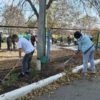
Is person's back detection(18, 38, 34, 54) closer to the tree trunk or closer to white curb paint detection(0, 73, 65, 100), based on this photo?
white curb paint detection(0, 73, 65, 100)

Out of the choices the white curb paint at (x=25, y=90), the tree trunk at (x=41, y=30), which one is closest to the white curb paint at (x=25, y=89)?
the white curb paint at (x=25, y=90)

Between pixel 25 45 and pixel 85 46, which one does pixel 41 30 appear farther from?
pixel 25 45

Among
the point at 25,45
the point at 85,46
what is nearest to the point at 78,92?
the point at 25,45

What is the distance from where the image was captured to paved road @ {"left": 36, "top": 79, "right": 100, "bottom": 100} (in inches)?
305

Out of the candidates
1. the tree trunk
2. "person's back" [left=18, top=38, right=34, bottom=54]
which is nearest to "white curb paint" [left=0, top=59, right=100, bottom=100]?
"person's back" [left=18, top=38, right=34, bottom=54]

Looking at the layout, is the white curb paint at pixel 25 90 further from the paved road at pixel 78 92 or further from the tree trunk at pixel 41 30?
the tree trunk at pixel 41 30

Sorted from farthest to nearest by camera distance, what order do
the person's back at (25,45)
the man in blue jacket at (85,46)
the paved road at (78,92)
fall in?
1. the man in blue jacket at (85,46)
2. the person's back at (25,45)
3. the paved road at (78,92)

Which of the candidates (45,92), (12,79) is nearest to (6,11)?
(12,79)

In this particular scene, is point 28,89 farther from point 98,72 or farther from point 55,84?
point 98,72

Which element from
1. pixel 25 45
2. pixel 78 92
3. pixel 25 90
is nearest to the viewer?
pixel 25 90

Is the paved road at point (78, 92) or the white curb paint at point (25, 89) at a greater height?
the white curb paint at point (25, 89)

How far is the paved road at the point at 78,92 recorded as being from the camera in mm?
7742

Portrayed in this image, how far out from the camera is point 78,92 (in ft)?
27.6

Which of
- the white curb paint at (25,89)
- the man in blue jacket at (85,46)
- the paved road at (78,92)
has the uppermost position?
the man in blue jacket at (85,46)
